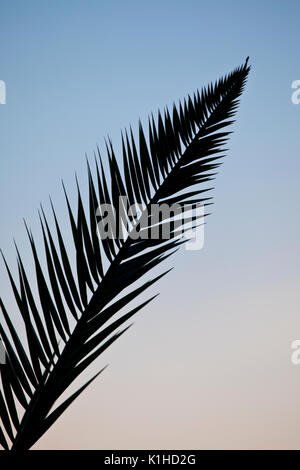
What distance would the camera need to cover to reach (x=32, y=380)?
0.97 metres

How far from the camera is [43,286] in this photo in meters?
1.04

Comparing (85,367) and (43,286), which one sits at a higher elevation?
(43,286)

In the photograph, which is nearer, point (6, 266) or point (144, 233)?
point (6, 266)

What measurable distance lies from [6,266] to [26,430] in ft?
1.18

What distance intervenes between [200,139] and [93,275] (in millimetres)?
904

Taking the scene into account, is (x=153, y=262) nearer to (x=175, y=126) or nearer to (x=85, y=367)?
(x=85, y=367)

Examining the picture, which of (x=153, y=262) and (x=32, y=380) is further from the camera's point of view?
(x=153, y=262)

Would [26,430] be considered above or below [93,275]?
below
